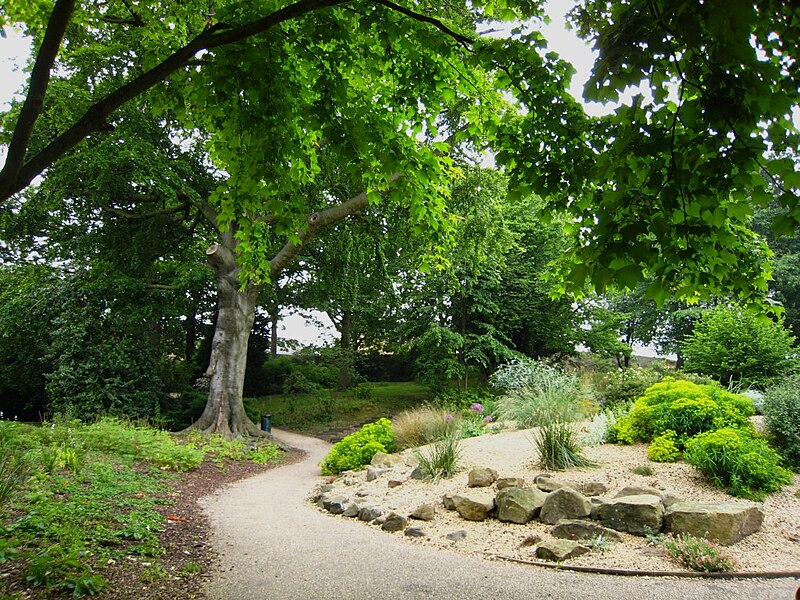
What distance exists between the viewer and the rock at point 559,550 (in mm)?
4133

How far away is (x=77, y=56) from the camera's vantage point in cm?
1095

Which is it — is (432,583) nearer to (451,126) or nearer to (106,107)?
(106,107)

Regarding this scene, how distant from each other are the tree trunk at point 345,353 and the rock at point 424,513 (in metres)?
14.3

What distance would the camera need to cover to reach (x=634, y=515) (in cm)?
459

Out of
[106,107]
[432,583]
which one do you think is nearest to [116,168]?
[106,107]

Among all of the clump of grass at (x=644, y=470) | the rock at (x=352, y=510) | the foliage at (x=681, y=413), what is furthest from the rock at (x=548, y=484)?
the rock at (x=352, y=510)

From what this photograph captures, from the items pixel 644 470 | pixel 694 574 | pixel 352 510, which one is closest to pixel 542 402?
pixel 644 470

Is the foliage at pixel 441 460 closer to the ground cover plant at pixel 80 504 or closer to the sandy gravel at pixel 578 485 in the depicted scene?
the sandy gravel at pixel 578 485

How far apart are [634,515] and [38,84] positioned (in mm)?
5693

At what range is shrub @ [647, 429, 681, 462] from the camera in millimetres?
6270

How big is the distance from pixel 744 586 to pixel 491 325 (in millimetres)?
13470

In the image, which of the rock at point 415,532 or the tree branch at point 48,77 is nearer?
the tree branch at point 48,77

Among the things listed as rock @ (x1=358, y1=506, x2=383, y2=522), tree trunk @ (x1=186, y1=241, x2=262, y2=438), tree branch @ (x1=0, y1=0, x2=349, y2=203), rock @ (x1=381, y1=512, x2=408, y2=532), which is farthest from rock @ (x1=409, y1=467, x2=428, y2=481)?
tree trunk @ (x1=186, y1=241, x2=262, y2=438)

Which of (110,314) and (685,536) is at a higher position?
(110,314)
